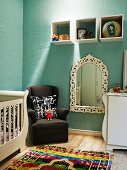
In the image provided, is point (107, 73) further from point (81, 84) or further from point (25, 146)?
point (25, 146)

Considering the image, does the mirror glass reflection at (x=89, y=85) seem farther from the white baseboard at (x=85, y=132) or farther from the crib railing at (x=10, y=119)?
the crib railing at (x=10, y=119)

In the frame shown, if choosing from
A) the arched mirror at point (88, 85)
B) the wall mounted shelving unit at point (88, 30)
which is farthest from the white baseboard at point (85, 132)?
the wall mounted shelving unit at point (88, 30)

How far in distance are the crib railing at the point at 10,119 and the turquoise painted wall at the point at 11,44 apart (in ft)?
2.92

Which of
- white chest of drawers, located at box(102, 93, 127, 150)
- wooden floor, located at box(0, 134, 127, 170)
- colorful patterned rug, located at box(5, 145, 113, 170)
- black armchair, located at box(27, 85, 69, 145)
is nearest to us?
colorful patterned rug, located at box(5, 145, 113, 170)

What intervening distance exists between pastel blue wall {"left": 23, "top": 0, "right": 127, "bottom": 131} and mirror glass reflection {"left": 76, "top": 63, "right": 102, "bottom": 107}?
0.63ft

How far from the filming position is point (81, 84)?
148 inches

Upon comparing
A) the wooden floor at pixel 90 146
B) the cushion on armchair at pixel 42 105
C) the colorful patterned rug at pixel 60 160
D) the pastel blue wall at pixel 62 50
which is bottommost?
the wooden floor at pixel 90 146

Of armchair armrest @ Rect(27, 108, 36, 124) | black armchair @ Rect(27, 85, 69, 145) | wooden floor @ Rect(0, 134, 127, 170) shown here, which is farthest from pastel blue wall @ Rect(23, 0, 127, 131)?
armchair armrest @ Rect(27, 108, 36, 124)

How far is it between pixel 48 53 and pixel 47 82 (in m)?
0.56

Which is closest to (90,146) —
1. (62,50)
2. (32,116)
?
(32,116)

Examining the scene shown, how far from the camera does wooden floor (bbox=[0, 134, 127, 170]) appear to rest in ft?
8.08

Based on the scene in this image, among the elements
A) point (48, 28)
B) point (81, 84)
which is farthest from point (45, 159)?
point (48, 28)

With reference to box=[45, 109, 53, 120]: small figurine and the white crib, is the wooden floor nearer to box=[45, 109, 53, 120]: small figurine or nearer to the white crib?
the white crib

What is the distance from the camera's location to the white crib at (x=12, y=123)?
243 cm
